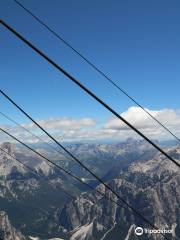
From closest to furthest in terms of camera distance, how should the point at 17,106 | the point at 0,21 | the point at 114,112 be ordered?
the point at 0,21
the point at 114,112
the point at 17,106

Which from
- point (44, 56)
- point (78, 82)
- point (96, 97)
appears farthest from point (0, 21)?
point (96, 97)

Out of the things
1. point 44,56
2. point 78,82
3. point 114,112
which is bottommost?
point 114,112

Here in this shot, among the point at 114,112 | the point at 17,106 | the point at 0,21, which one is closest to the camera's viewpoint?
the point at 0,21

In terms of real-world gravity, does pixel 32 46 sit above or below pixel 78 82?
above

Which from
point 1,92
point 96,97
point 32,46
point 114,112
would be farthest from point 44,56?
point 1,92

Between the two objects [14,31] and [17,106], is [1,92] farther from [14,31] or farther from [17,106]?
[14,31]

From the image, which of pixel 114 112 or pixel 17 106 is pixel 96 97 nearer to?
pixel 114 112

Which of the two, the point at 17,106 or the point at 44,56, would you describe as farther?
the point at 17,106

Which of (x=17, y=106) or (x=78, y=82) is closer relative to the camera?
(x=78, y=82)

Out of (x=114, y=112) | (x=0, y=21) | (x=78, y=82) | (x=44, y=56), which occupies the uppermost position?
(x=0, y=21)
